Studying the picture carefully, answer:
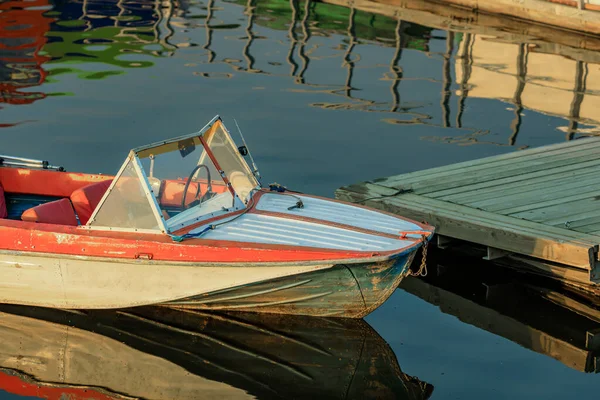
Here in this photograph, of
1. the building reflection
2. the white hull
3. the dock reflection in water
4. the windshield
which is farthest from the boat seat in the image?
the building reflection

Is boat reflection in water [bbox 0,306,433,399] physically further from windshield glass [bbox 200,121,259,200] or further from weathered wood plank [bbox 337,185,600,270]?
weathered wood plank [bbox 337,185,600,270]

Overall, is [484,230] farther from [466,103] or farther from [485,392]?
→ [466,103]

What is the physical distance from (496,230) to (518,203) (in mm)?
1022

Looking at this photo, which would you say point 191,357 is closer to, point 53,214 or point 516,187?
point 53,214

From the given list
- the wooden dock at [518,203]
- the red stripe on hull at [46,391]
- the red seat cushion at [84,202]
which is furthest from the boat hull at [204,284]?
the wooden dock at [518,203]

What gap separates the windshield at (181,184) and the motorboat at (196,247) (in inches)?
0.5

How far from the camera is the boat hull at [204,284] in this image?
10.4 m

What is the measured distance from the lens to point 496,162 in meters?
14.3

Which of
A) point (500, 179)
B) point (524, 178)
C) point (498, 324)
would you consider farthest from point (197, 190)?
point (524, 178)

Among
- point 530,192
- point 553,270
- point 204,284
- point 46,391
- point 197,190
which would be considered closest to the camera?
point 46,391

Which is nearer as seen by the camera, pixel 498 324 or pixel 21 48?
pixel 498 324

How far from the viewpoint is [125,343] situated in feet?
35.3

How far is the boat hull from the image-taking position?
10.4 metres

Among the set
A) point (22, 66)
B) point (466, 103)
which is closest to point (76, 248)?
point (466, 103)
